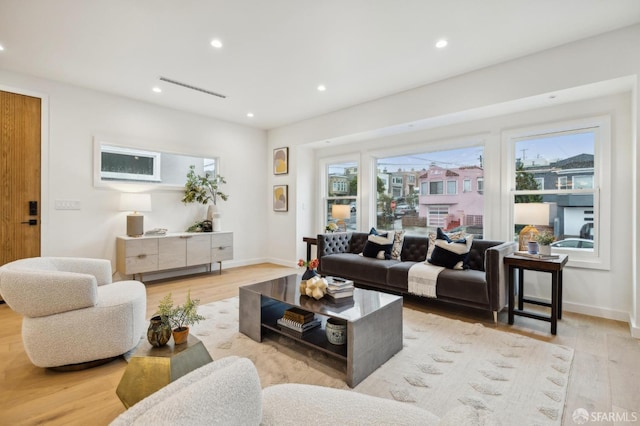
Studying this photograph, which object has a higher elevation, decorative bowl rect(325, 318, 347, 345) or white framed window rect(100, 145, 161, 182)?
white framed window rect(100, 145, 161, 182)

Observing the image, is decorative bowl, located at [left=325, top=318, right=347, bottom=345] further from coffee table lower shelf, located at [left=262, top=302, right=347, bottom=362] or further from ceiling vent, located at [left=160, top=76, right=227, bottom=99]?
ceiling vent, located at [left=160, top=76, right=227, bottom=99]

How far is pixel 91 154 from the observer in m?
4.39

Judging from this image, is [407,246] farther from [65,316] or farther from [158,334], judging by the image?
[65,316]

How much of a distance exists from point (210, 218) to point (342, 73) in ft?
10.8

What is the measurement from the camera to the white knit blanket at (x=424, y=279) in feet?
11.2

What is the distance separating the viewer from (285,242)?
6.25 m

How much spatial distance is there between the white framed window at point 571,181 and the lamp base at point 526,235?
142 mm

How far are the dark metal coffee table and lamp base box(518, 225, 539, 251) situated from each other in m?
1.86

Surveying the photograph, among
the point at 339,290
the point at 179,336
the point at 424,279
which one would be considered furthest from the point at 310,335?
the point at 424,279

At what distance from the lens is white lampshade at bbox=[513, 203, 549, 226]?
3.17m

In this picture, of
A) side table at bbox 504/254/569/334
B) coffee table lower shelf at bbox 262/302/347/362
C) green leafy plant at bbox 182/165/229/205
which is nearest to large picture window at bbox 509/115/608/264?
side table at bbox 504/254/569/334

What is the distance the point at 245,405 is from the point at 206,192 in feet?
16.8

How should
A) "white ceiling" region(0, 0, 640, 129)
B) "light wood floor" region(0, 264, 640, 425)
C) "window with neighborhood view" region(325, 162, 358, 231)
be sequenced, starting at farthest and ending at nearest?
"window with neighborhood view" region(325, 162, 358, 231) → "white ceiling" region(0, 0, 640, 129) → "light wood floor" region(0, 264, 640, 425)

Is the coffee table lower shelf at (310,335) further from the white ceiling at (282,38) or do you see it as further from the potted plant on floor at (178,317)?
the white ceiling at (282,38)
